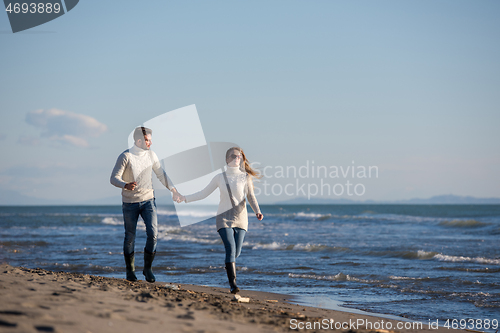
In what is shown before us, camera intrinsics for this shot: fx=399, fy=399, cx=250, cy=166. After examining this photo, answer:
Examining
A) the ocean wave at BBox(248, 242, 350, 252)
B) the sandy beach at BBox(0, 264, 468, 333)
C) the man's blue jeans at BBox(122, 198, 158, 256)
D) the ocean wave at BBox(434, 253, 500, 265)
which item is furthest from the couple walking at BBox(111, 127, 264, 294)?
the ocean wave at BBox(248, 242, 350, 252)

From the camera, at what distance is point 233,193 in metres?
5.08

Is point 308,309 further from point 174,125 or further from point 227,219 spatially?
point 174,125

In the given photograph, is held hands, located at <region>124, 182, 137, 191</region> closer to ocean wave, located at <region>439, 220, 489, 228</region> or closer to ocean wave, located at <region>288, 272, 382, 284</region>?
ocean wave, located at <region>288, 272, 382, 284</region>

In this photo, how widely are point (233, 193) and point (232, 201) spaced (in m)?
0.10

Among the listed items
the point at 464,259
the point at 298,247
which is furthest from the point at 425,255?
the point at 298,247

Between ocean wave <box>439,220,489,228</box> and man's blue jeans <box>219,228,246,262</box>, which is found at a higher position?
man's blue jeans <box>219,228,246,262</box>

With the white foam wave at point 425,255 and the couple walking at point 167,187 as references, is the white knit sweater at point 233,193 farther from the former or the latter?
the white foam wave at point 425,255

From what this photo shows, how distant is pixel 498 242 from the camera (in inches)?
583

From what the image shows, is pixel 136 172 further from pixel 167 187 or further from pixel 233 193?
pixel 233 193

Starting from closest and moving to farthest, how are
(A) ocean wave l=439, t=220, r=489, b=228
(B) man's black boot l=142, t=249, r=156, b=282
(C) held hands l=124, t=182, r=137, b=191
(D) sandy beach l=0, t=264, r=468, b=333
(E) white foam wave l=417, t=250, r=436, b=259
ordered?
(D) sandy beach l=0, t=264, r=468, b=333
(C) held hands l=124, t=182, r=137, b=191
(B) man's black boot l=142, t=249, r=156, b=282
(E) white foam wave l=417, t=250, r=436, b=259
(A) ocean wave l=439, t=220, r=489, b=228

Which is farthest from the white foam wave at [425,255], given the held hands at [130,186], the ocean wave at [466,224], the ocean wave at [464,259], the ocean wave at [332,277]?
the ocean wave at [466,224]

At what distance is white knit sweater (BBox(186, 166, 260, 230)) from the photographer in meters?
Result: 5.04

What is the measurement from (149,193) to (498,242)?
47.4 feet

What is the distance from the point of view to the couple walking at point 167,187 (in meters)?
5.04
